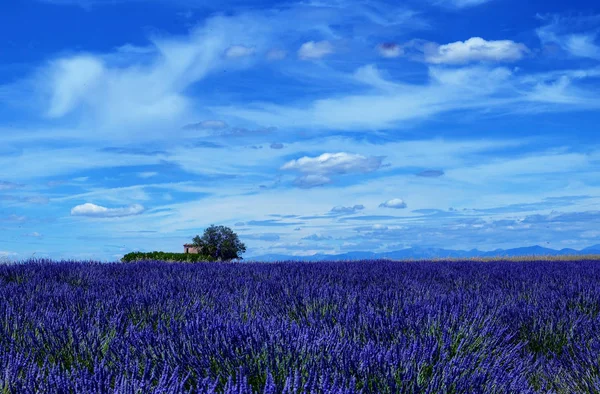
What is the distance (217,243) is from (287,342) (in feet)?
75.7

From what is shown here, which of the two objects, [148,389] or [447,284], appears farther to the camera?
[447,284]

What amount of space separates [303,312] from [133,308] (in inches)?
49.4

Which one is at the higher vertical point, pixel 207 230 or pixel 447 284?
pixel 207 230

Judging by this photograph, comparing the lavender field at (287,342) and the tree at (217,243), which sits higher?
the tree at (217,243)

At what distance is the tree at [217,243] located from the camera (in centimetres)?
2527

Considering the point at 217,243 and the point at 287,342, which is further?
the point at 217,243

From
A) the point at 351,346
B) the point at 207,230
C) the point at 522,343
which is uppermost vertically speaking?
the point at 207,230

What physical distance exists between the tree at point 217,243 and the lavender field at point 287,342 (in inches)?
735

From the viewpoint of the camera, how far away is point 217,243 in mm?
25328

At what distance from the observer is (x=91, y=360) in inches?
108

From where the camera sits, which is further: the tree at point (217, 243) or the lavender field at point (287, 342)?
the tree at point (217, 243)

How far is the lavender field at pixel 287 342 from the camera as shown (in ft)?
7.26

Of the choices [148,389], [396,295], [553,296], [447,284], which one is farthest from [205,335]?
[447,284]

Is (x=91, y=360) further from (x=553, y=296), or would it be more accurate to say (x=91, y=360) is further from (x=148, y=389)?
(x=553, y=296)
